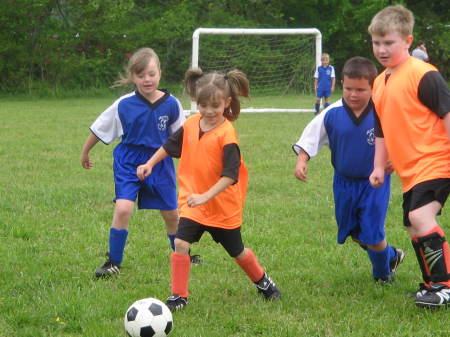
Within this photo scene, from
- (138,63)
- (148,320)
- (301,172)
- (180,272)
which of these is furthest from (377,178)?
(138,63)

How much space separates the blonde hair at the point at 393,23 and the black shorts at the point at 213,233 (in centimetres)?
136

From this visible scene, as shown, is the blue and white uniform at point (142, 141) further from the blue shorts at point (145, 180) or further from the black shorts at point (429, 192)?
the black shorts at point (429, 192)

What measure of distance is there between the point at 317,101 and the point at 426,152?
1384cm

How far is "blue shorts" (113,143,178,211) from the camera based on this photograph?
5035 millimetres

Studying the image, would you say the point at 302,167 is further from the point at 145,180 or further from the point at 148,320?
the point at 148,320

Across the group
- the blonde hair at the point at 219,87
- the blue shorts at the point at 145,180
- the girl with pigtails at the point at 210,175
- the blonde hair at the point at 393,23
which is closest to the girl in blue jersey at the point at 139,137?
the blue shorts at the point at 145,180

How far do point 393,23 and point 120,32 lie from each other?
73.2 ft

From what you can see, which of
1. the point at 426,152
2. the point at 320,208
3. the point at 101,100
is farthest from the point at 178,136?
the point at 101,100

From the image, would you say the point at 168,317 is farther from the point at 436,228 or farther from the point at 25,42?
the point at 25,42

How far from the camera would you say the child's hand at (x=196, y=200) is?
12.9 ft

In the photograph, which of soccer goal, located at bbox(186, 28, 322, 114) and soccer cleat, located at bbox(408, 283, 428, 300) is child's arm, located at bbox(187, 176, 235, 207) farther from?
soccer goal, located at bbox(186, 28, 322, 114)

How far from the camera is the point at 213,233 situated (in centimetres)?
428

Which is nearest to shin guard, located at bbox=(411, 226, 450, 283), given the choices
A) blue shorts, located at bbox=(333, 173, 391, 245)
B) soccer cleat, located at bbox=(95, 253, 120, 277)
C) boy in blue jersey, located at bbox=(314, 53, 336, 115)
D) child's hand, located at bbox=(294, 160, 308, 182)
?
blue shorts, located at bbox=(333, 173, 391, 245)

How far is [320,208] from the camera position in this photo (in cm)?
700
